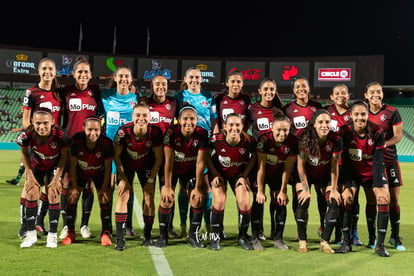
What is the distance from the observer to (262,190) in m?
5.05

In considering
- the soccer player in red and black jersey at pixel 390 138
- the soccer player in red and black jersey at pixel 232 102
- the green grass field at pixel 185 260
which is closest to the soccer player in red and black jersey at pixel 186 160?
the green grass field at pixel 185 260

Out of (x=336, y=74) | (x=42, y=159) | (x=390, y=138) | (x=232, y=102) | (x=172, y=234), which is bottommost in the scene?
(x=172, y=234)

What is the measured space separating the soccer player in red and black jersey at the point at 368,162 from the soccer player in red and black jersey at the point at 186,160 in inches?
63.7

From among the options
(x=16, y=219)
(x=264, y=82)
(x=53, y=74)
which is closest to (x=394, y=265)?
(x=264, y=82)

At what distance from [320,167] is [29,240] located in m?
3.27

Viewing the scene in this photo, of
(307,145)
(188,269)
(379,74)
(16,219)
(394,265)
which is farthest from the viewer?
(379,74)

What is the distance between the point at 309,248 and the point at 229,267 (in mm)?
1323

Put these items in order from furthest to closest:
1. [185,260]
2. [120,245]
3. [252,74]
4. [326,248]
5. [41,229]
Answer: [252,74] → [41,229] → [326,248] → [120,245] → [185,260]

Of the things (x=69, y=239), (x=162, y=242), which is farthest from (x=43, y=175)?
(x=162, y=242)

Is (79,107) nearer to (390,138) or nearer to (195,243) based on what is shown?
(195,243)

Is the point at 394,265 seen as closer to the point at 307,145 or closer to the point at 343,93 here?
the point at 307,145

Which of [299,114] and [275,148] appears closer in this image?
[275,148]

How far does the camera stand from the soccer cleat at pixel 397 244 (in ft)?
16.5

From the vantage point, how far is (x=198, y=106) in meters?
5.89
